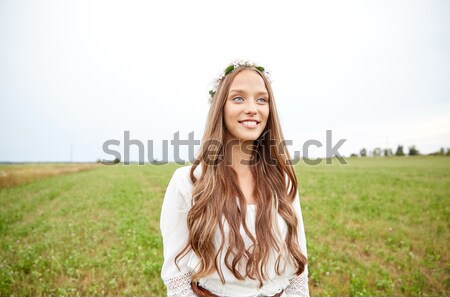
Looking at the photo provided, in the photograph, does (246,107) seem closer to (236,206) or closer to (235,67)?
(235,67)

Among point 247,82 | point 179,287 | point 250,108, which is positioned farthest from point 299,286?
point 247,82

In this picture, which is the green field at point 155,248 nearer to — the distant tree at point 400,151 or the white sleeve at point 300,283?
the white sleeve at point 300,283

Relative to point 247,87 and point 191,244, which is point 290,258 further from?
point 247,87

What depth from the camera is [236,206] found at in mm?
2033

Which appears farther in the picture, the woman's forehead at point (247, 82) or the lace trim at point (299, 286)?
the lace trim at point (299, 286)

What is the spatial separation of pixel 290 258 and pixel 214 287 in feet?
2.00

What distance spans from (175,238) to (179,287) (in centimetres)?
33

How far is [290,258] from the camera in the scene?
2.12 metres

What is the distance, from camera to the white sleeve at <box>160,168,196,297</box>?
75.6 inches

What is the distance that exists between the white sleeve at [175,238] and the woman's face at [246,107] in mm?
582

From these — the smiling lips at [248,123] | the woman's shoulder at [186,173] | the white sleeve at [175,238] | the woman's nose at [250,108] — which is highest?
the woman's nose at [250,108]

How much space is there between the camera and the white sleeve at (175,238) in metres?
1.92

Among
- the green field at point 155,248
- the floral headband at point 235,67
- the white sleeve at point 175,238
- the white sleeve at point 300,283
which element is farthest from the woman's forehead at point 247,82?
the green field at point 155,248

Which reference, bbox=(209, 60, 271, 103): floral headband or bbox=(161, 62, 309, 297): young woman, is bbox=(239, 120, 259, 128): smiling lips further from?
bbox=(209, 60, 271, 103): floral headband
